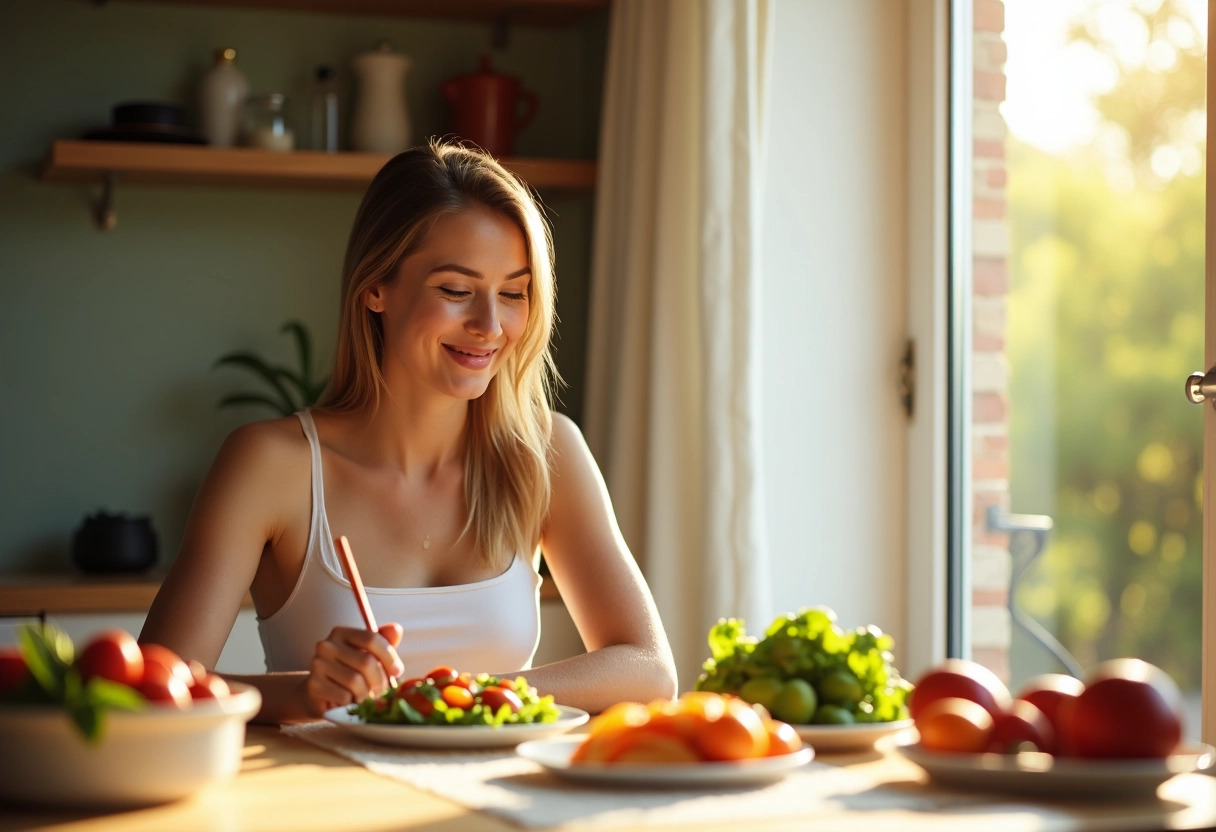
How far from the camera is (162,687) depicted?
1.05 metres

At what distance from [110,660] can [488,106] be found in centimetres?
246

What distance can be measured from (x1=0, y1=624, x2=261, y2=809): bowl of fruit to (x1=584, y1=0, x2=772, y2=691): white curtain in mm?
1743

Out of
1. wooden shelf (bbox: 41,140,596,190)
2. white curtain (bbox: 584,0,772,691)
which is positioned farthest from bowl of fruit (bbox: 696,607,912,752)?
wooden shelf (bbox: 41,140,596,190)

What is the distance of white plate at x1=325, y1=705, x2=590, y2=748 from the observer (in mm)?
1308

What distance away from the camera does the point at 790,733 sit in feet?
3.89

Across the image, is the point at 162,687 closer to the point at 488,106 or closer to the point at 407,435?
the point at 407,435

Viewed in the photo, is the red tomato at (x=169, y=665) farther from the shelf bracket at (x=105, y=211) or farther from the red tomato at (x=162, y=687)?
the shelf bracket at (x=105, y=211)

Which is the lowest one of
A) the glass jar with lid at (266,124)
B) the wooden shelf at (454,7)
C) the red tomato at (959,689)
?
the red tomato at (959,689)

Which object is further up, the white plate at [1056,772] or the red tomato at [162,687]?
the red tomato at [162,687]

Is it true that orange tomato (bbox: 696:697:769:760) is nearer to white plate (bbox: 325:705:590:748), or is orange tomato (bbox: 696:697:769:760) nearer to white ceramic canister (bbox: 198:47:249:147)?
white plate (bbox: 325:705:590:748)

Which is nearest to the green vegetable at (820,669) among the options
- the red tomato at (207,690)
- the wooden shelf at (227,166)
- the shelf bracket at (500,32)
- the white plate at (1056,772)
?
the white plate at (1056,772)

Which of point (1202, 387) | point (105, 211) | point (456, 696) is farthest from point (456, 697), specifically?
point (105, 211)

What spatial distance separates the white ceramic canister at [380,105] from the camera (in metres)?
3.32

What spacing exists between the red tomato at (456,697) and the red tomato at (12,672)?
1.29 ft
